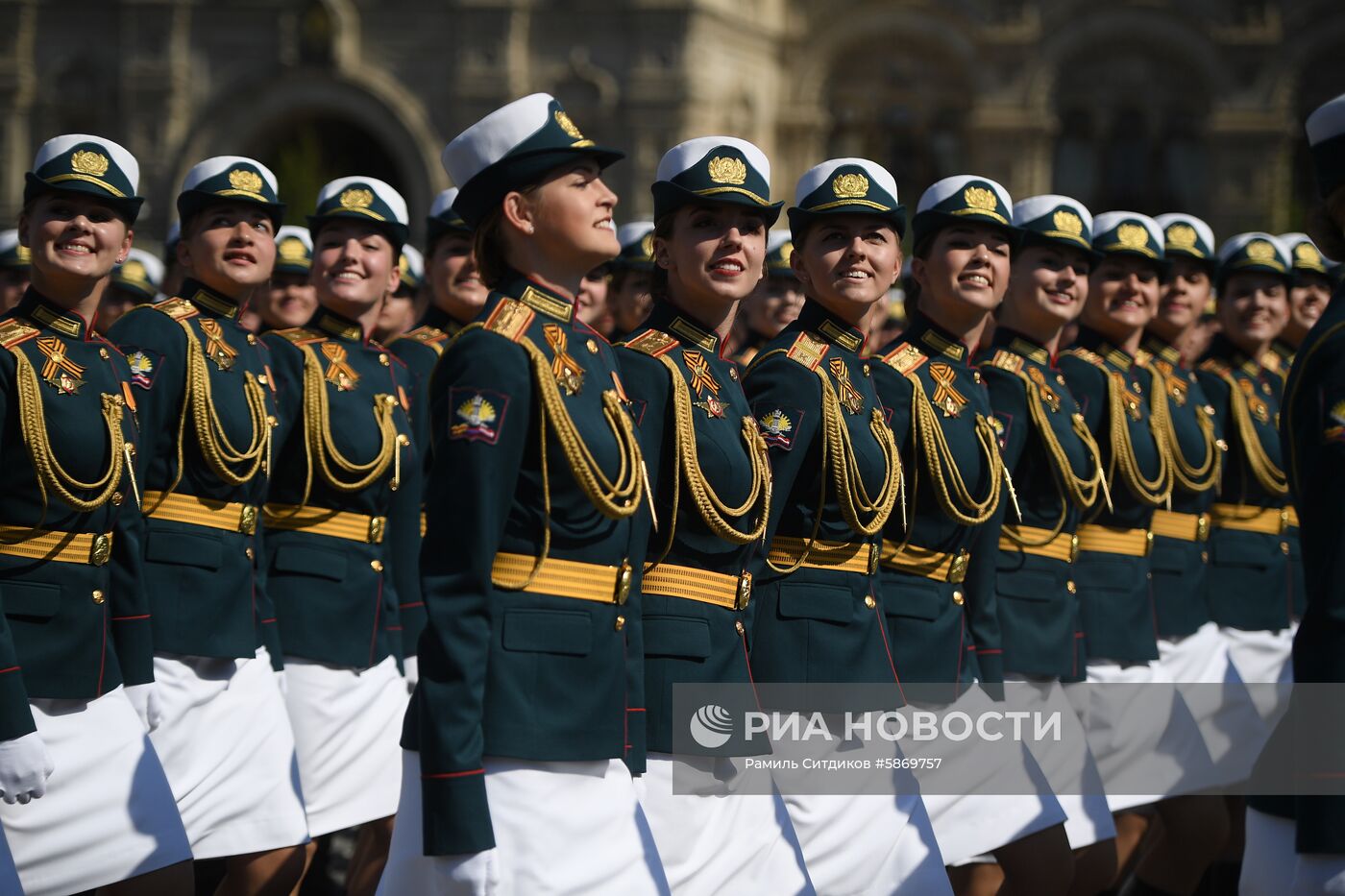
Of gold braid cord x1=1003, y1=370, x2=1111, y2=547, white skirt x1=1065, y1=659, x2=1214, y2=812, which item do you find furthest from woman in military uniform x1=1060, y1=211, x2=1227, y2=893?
gold braid cord x1=1003, y1=370, x2=1111, y2=547

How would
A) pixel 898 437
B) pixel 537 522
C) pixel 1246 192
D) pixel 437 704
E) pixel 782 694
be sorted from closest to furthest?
pixel 437 704 < pixel 537 522 < pixel 782 694 < pixel 898 437 < pixel 1246 192

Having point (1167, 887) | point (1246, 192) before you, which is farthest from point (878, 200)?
point (1246, 192)

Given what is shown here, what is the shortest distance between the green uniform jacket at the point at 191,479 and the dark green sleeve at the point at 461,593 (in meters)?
1.96

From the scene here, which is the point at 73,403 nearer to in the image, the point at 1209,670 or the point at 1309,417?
the point at 1309,417

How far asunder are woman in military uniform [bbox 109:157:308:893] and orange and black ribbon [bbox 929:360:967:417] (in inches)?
81.6

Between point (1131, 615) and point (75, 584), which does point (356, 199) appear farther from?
point (1131, 615)

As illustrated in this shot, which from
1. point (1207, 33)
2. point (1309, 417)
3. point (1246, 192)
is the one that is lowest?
point (1309, 417)

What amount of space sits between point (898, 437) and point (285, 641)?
217cm

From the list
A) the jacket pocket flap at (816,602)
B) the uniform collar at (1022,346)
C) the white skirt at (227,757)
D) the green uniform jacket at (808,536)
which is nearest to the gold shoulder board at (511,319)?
the green uniform jacket at (808,536)

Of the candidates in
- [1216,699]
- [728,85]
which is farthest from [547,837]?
[728,85]

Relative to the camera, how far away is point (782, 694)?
520 centimetres

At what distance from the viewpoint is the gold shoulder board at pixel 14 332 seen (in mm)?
5238

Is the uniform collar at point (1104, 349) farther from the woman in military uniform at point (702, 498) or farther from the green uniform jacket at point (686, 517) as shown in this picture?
the green uniform jacket at point (686, 517)

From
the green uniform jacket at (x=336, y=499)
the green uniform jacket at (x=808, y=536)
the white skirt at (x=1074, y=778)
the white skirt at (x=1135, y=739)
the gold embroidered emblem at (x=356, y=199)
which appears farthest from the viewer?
the gold embroidered emblem at (x=356, y=199)
